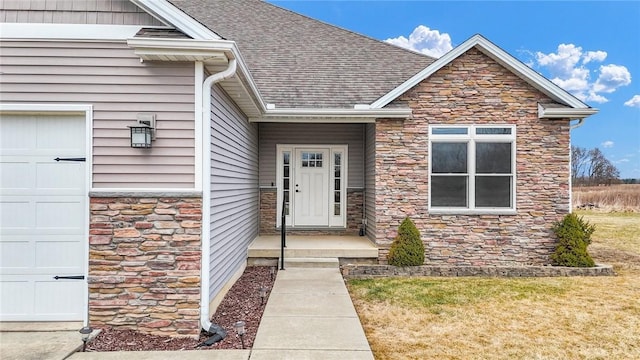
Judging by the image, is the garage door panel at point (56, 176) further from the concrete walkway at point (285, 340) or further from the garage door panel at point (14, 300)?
the concrete walkway at point (285, 340)

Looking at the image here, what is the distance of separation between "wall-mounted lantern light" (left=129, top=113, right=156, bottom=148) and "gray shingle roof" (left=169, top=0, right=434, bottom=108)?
148 inches

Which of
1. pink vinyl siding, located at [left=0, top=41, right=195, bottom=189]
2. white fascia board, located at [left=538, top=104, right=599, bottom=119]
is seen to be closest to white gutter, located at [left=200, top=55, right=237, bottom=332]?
pink vinyl siding, located at [left=0, top=41, right=195, bottom=189]

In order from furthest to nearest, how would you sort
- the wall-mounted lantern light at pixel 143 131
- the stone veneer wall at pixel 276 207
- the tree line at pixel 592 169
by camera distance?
the tree line at pixel 592 169
the stone veneer wall at pixel 276 207
the wall-mounted lantern light at pixel 143 131

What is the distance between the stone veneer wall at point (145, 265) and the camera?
3826 mm

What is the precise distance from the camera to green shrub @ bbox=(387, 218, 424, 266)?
6.71 m

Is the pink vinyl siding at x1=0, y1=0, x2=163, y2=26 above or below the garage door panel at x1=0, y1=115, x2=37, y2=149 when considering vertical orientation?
above

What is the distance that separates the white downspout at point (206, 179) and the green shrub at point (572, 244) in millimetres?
6333

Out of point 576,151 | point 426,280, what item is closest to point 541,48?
point 576,151

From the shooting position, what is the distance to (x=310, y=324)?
4.14 metres

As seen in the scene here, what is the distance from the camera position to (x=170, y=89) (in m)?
3.84

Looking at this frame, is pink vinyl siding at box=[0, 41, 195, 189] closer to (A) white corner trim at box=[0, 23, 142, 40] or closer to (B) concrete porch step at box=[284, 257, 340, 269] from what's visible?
(A) white corner trim at box=[0, 23, 142, 40]

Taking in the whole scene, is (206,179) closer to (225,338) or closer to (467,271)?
(225,338)

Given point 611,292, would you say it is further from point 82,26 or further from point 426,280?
point 82,26

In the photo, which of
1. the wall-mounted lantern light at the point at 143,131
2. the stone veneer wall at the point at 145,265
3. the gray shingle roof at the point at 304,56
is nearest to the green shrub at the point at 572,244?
the gray shingle roof at the point at 304,56
